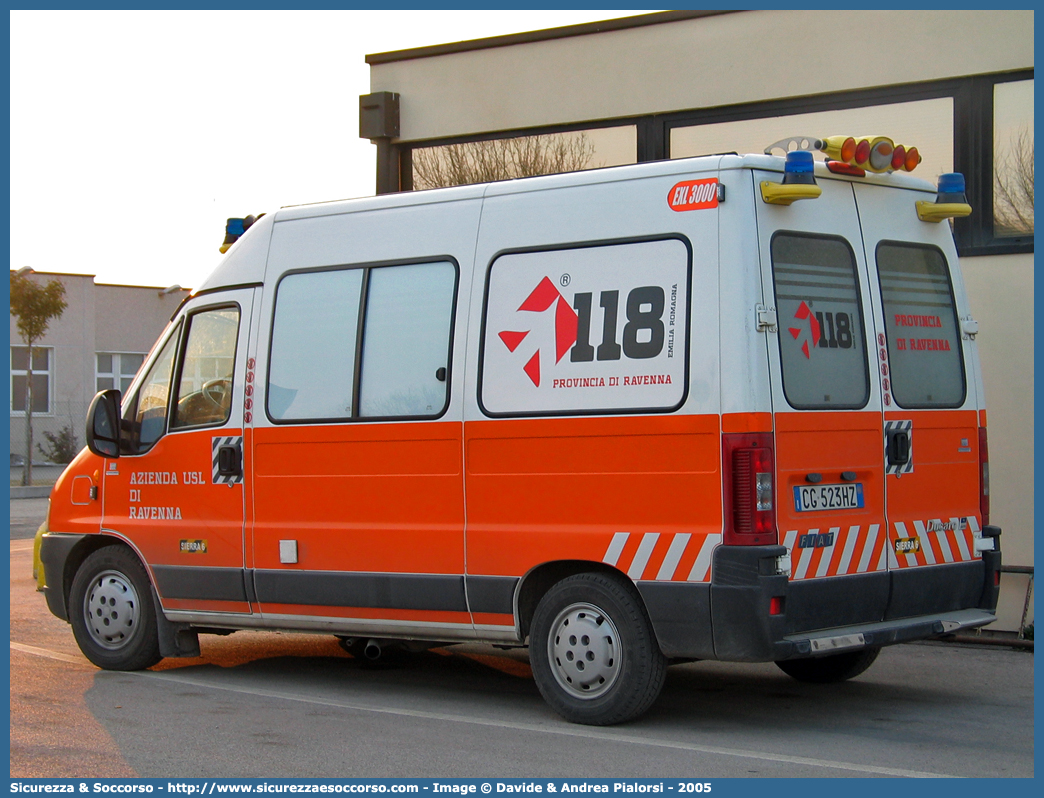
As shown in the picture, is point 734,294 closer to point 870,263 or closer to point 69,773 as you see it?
point 870,263

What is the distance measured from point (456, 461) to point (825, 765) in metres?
2.48

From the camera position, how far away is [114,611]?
8.58 m

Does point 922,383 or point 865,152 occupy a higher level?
point 865,152

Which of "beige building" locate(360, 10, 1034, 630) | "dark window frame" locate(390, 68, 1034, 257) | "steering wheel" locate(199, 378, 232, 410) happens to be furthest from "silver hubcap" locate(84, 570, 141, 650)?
"beige building" locate(360, 10, 1034, 630)

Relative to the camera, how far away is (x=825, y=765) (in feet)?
19.4

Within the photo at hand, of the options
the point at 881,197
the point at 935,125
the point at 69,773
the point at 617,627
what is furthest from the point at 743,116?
the point at 69,773

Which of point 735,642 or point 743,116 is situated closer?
point 735,642

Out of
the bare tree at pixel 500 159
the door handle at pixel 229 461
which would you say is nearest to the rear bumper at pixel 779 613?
the door handle at pixel 229 461

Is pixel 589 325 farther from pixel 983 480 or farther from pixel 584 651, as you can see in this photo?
pixel 983 480

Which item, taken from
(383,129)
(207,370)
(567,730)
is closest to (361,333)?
(207,370)

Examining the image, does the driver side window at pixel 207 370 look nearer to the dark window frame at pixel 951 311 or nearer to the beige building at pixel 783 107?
the dark window frame at pixel 951 311

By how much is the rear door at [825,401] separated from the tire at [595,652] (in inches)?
30.4

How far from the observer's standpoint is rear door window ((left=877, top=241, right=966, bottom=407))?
7.14 m

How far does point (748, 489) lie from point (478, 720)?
75.8 inches
